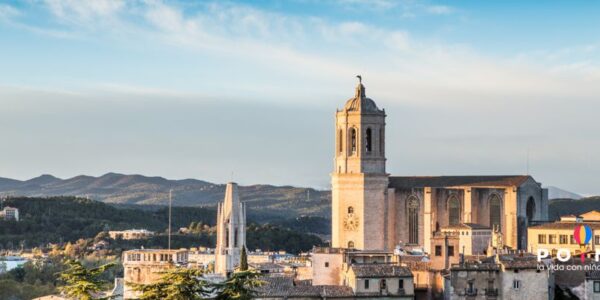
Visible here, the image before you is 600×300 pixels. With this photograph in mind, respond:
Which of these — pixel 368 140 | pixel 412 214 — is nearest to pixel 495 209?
pixel 412 214

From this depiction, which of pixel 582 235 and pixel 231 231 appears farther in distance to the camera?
pixel 231 231

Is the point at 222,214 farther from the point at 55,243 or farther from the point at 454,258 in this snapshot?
the point at 55,243

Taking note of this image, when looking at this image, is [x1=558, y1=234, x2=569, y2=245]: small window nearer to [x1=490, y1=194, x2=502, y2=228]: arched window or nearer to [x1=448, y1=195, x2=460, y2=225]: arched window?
[x1=490, y1=194, x2=502, y2=228]: arched window

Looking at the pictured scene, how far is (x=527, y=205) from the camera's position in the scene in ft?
298

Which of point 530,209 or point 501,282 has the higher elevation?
point 530,209

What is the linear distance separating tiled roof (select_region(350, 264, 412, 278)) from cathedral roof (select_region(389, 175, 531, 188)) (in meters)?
19.2

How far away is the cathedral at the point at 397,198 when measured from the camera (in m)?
89.8

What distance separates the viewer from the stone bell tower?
90.4 metres

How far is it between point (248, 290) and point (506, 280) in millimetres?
17269

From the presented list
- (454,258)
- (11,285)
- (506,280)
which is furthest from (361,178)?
(11,285)

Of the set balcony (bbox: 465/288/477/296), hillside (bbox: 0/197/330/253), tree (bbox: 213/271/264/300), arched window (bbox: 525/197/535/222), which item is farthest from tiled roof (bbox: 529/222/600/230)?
hillside (bbox: 0/197/330/253)

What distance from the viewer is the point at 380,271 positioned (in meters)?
72.2

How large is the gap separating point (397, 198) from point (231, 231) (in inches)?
424

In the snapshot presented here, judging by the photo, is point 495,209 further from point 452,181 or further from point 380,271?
point 380,271
